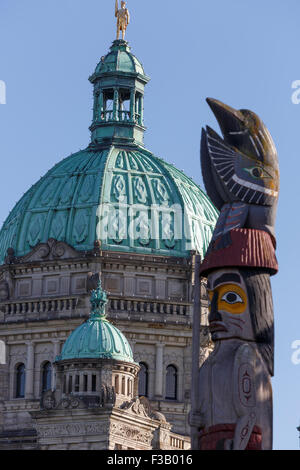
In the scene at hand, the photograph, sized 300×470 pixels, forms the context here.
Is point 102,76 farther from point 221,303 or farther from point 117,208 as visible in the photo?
point 221,303

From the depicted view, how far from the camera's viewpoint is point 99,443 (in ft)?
329

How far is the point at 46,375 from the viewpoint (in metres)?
121

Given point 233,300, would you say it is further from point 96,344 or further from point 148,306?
point 148,306

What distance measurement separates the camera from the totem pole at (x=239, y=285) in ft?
230

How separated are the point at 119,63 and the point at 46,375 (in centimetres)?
1985

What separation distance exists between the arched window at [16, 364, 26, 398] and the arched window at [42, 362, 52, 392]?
1377 millimetres

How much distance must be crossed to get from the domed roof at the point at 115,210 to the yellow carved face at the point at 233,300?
50.5 m

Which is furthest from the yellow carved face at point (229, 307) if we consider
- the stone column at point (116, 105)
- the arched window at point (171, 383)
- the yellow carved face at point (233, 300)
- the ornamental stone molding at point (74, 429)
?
the stone column at point (116, 105)

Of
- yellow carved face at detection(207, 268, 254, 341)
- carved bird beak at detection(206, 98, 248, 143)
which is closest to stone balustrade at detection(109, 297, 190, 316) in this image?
carved bird beak at detection(206, 98, 248, 143)

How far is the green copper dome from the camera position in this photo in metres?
123

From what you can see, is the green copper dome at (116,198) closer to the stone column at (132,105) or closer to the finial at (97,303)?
the stone column at (132,105)

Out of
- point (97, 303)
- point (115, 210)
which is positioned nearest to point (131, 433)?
point (97, 303)

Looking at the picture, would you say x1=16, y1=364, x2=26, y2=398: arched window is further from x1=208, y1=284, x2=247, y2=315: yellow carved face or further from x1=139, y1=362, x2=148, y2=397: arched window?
x1=208, y1=284, x2=247, y2=315: yellow carved face

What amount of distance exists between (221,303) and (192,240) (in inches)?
2046
